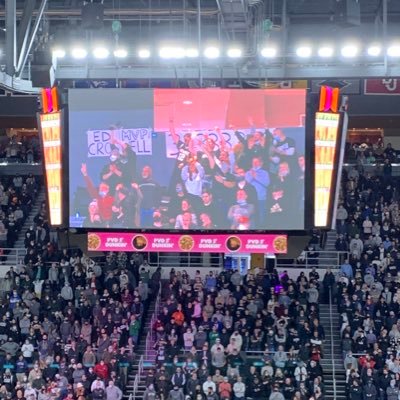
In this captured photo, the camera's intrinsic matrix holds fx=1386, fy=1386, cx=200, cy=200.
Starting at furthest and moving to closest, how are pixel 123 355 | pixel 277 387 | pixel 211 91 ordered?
1. pixel 123 355
2. pixel 277 387
3. pixel 211 91

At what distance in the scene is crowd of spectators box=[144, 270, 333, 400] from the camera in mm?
30953

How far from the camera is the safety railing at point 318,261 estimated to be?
37.1m

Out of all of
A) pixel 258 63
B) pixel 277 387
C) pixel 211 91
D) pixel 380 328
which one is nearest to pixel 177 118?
pixel 211 91

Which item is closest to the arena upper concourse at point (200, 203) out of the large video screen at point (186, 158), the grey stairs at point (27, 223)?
the large video screen at point (186, 158)

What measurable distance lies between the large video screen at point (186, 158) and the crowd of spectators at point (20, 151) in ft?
62.5

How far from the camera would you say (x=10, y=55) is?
26.3 m

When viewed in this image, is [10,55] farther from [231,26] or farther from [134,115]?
[231,26]

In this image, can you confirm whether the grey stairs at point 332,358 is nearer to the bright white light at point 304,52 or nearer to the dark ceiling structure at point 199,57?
the dark ceiling structure at point 199,57

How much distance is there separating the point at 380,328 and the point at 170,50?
9.22m

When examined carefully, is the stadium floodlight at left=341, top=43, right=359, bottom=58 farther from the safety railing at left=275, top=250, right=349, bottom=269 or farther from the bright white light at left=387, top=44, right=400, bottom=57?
the safety railing at left=275, top=250, right=349, bottom=269

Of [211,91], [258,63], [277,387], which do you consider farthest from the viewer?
[277,387]

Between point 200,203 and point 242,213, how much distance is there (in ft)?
2.59

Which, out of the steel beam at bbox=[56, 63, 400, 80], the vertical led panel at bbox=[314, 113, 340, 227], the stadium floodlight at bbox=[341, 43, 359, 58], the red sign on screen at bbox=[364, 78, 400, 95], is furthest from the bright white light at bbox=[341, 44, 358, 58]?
the red sign on screen at bbox=[364, 78, 400, 95]

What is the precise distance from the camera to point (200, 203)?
25016 mm
